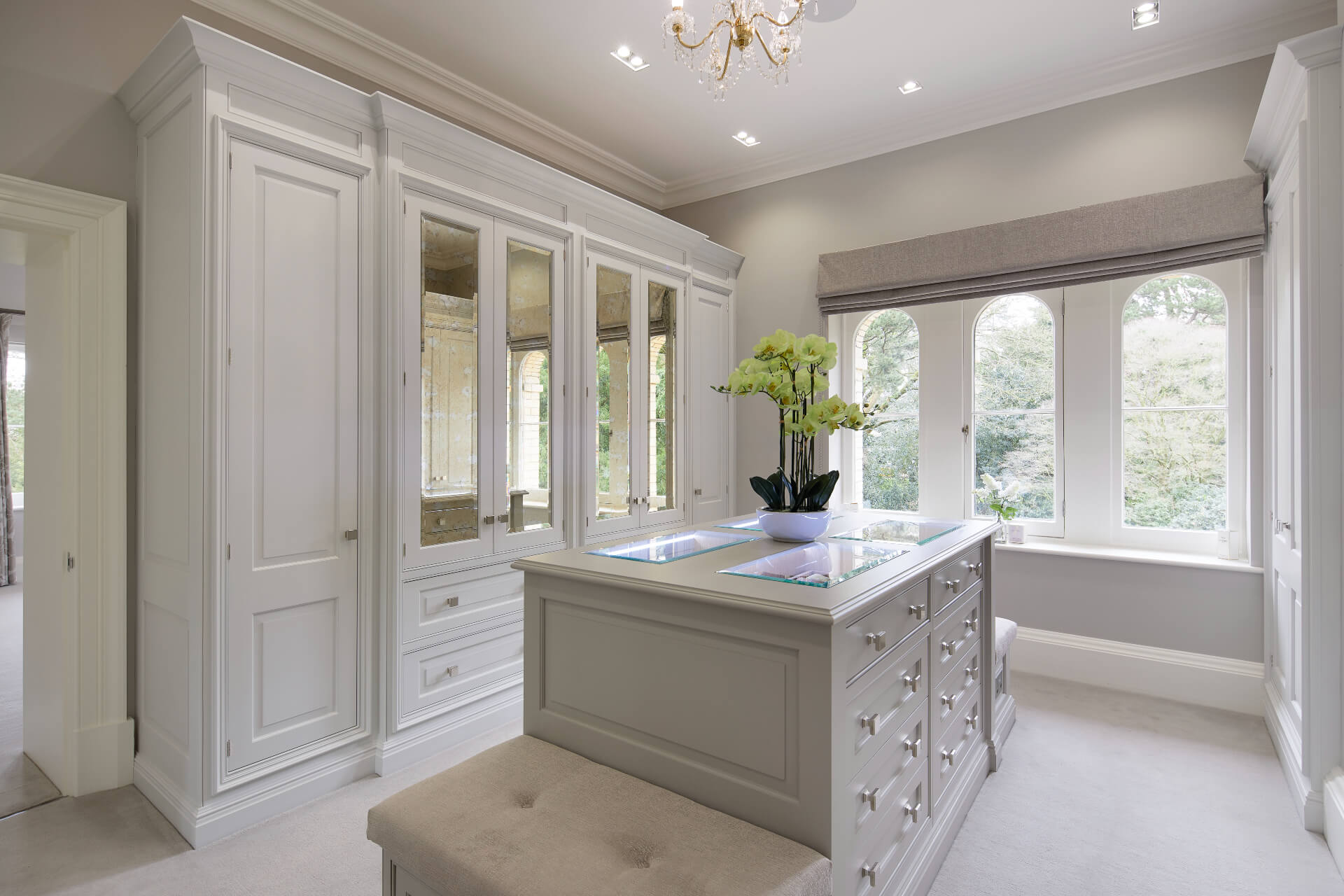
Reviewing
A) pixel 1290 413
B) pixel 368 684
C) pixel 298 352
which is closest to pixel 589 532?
pixel 368 684

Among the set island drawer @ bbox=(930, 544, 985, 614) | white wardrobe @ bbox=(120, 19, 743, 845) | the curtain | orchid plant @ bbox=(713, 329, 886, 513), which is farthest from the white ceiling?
the curtain

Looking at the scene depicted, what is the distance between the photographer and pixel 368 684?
2.52 meters

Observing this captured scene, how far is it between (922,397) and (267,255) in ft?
11.6

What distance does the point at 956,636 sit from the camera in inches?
84.2

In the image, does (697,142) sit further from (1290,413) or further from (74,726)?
(74,726)

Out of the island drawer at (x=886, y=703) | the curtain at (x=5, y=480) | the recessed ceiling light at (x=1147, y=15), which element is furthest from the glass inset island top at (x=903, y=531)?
the curtain at (x=5, y=480)

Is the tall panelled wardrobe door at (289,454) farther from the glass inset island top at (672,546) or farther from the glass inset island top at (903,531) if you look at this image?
the glass inset island top at (903,531)

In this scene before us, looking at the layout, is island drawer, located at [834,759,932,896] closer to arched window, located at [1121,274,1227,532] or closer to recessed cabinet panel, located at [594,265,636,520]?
recessed cabinet panel, located at [594,265,636,520]

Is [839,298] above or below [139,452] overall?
above

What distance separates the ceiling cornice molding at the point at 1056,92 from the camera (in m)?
2.88

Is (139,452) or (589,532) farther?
(589,532)

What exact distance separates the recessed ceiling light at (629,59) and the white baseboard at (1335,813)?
12.4 feet

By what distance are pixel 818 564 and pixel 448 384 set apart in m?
1.78

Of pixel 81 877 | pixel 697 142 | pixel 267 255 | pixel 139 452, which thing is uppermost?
pixel 697 142
